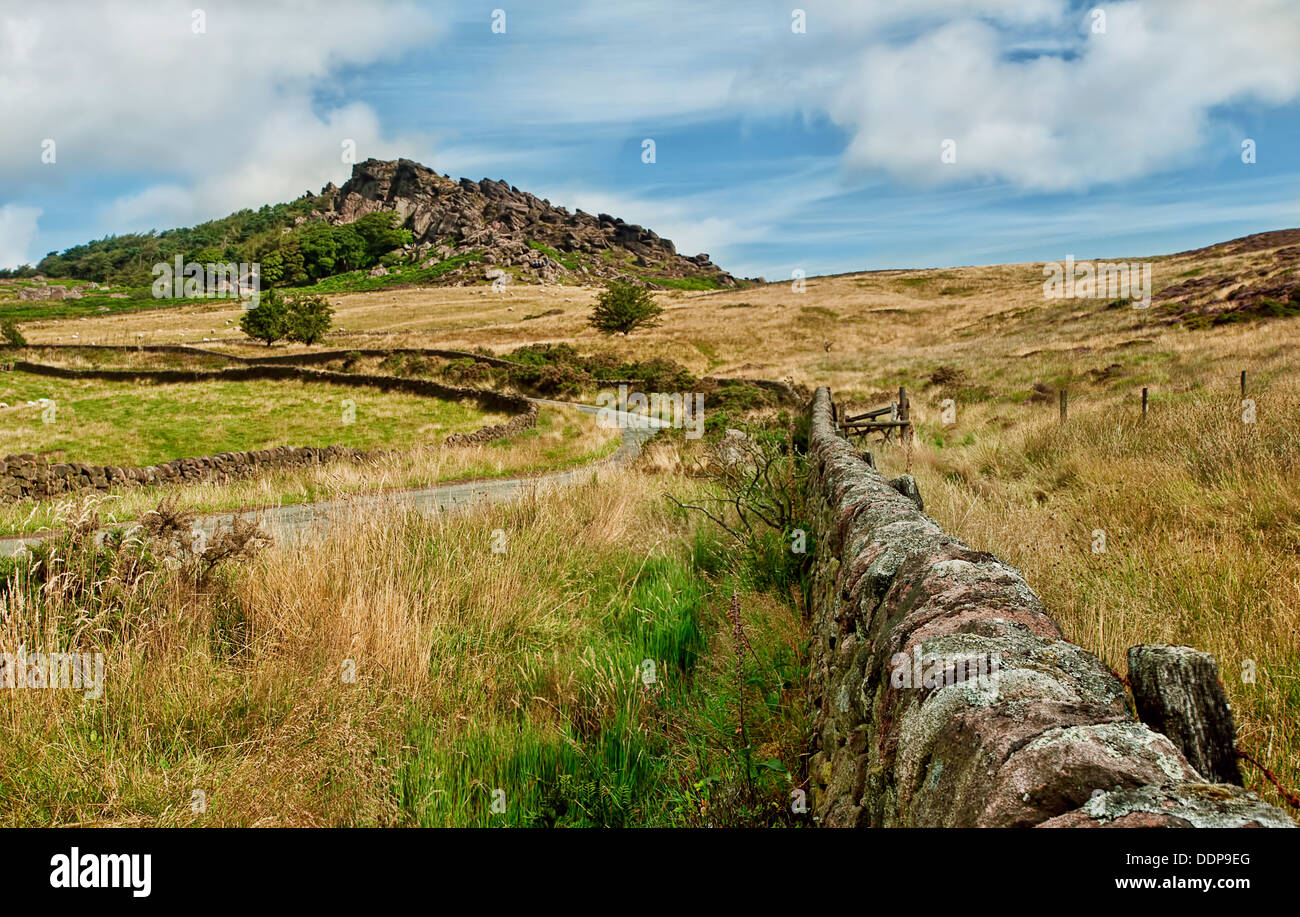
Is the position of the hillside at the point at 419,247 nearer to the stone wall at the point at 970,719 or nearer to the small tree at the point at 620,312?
the small tree at the point at 620,312

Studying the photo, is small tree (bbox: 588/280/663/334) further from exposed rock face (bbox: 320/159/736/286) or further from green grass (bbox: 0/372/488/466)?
exposed rock face (bbox: 320/159/736/286)

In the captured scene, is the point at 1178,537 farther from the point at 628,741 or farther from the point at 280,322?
the point at 280,322

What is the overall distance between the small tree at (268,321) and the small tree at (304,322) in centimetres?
33

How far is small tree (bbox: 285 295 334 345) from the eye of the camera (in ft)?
178

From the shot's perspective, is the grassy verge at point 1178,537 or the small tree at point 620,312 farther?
the small tree at point 620,312

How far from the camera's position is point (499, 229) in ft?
518

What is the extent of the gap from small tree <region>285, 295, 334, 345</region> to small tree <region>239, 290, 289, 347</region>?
332 millimetres

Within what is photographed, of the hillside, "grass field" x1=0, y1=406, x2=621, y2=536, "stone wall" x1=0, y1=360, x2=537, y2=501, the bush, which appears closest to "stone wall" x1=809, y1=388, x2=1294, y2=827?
"grass field" x1=0, y1=406, x2=621, y2=536

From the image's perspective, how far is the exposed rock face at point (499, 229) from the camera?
14210 centimetres

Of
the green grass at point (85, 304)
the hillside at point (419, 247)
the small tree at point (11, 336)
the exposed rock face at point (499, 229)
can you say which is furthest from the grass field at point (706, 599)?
the exposed rock face at point (499, 229)

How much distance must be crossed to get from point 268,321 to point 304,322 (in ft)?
7.74

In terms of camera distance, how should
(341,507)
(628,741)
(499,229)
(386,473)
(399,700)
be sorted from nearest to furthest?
1. (628,741)
2. (399,700)
3. (341,507)
4. (386,473)
5. (499,229)

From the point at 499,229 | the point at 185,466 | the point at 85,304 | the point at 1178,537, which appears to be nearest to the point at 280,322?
the point at 185,466
